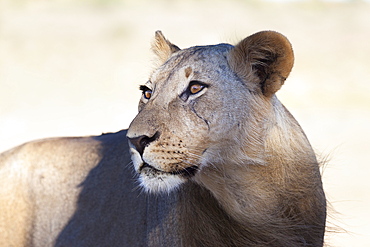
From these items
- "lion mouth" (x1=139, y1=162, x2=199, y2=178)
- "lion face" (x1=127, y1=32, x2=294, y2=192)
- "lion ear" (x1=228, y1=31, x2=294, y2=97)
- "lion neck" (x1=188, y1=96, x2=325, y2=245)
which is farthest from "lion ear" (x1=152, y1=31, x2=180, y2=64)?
"lion mouth" (x1=139, y1=162, x2=199, y2=178)

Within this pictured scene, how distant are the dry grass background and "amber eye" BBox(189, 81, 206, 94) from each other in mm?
1140

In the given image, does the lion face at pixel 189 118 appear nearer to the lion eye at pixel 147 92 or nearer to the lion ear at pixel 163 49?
the lion eye at pixel 147 92

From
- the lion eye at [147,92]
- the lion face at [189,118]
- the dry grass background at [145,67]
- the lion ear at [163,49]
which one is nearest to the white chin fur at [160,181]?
the lion face at [189,118]

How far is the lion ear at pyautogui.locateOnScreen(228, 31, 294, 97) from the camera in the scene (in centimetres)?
371

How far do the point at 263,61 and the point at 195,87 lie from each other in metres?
0.45

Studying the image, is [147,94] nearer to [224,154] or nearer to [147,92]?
[147,92]

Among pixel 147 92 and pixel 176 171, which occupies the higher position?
pixel 147 92

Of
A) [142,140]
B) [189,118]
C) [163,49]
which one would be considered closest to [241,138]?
[189,118]

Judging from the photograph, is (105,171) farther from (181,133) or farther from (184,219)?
(181,133)

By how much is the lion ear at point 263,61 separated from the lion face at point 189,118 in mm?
30

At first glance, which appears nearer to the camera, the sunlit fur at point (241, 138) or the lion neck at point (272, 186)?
the sunlit fur at point (241, 138)

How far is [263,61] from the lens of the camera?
3.83 metres

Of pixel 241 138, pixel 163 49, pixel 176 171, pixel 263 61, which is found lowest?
pixel 176 171

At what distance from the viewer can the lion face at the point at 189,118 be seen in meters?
3.43
